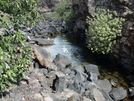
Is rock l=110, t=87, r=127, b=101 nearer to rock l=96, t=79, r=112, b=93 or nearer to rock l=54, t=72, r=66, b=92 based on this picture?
rock l=96, t=79, r=112, b=93

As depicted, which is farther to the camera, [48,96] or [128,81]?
[128,81]

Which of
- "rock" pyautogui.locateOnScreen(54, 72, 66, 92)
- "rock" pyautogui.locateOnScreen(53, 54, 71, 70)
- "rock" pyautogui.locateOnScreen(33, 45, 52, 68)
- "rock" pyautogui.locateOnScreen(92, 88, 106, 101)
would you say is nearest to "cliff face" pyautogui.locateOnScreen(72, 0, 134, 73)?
"rock" pyautogui.locateOnScreen(53, 54, 71, 70)

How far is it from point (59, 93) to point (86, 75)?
5556mm

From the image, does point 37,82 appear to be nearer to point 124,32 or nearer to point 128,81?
point 128,81

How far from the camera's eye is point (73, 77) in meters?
Result: 14.7

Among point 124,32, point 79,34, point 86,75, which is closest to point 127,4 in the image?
point 124,32

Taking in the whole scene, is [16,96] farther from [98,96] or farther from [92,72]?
[92,72]

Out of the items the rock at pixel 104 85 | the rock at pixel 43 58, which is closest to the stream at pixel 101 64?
the rock at pixel 104 85

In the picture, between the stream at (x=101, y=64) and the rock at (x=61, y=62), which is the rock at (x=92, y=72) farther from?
the rock at (x=61, y=62)

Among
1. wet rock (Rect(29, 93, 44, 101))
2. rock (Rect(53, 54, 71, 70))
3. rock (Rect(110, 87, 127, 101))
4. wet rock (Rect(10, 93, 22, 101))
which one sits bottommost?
rock (Rect(110, 87, 127, 101))

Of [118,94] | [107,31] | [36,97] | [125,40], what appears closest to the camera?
[36,97]

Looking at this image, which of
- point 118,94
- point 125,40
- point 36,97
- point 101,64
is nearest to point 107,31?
point 125,40

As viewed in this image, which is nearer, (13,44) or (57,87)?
(13,44)

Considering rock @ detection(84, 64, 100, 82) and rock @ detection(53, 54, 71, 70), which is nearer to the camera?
rock @ detection(84, 64, 100, 82)
